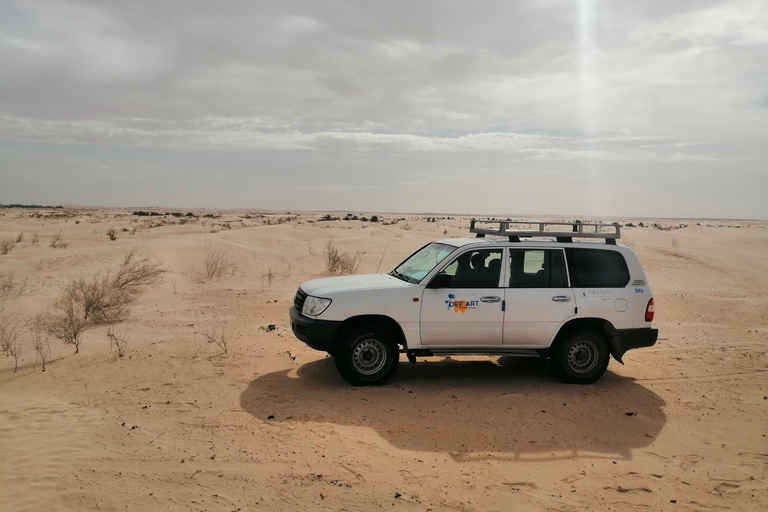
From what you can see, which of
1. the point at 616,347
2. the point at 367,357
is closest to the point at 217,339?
the point at 367,357

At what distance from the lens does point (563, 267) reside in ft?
25.3

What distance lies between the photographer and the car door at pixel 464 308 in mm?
7301

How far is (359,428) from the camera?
609 cm

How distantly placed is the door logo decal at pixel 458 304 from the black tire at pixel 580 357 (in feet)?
4.47

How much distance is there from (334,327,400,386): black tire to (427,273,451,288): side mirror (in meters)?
0.85

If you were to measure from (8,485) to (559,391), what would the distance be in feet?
19.8

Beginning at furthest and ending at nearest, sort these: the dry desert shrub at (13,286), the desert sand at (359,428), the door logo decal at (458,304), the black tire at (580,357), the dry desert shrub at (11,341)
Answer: the dry desert shrub at (13,286), the dry desert shrub at (11,341), the black tire at (580,357), the door logo decal at (458,304), the desert sand at (359,428)

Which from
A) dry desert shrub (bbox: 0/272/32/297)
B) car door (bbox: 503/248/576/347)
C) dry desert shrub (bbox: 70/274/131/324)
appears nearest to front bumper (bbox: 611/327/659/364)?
car door (bbox: 503/248/576/347)

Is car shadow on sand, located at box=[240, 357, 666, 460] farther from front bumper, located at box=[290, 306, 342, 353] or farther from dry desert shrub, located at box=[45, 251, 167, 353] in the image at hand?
dry desert shrub, located at box=[45, 251, 167, 353]

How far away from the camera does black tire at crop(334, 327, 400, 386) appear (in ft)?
23.6

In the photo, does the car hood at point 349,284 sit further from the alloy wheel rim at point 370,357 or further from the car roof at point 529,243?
the car roof at point 529,243

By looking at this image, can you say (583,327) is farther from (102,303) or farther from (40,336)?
(102,303)

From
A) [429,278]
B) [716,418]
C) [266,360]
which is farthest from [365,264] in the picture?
[716,418]

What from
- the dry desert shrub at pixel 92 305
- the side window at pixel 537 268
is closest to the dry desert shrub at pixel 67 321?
the dry desert shrub at pixel 92 305
